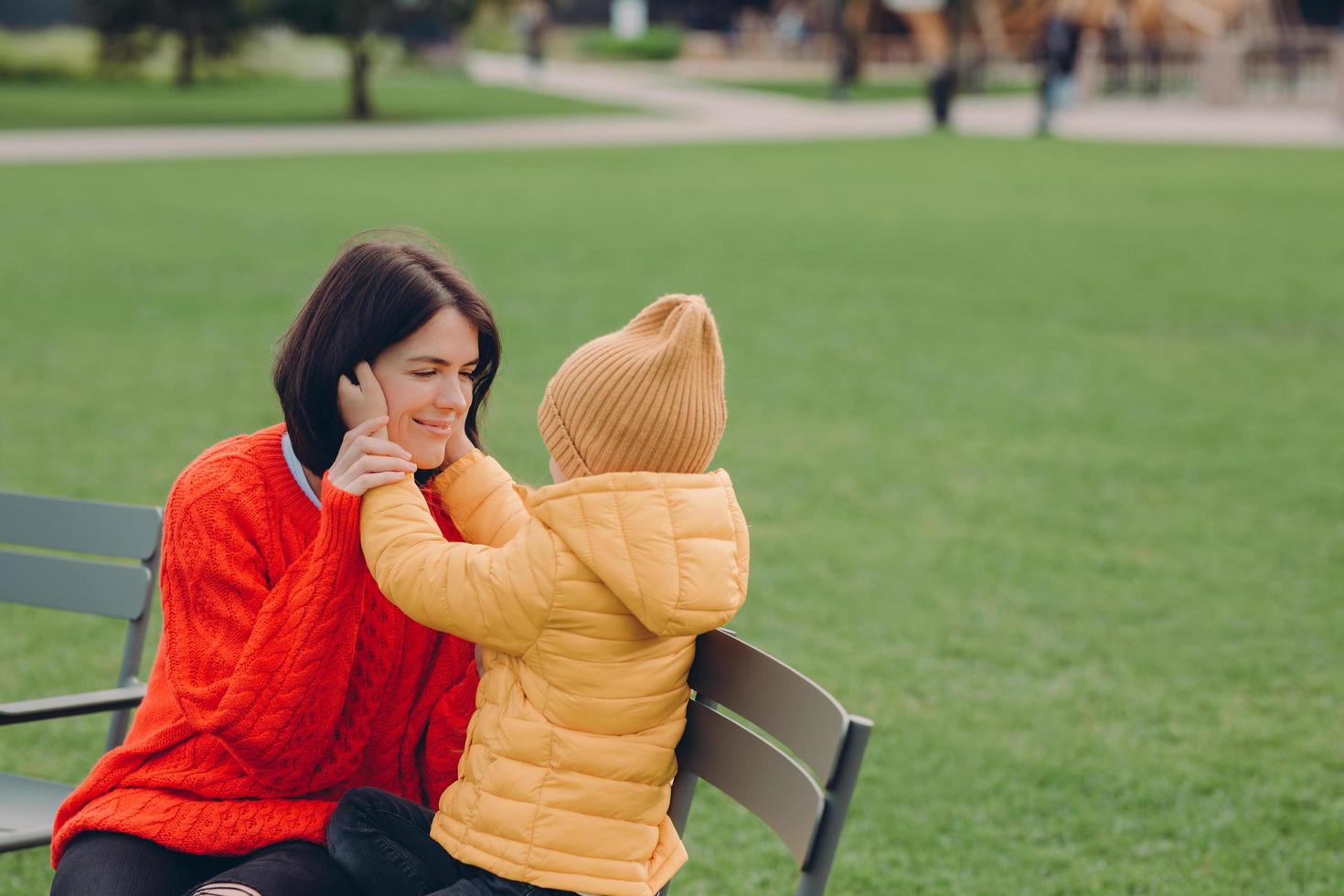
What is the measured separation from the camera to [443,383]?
7.97 feet

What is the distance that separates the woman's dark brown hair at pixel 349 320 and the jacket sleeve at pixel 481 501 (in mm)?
205

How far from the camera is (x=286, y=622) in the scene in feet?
7.60

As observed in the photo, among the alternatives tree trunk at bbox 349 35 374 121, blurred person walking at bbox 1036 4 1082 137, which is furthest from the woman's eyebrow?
tree trunk at bbox 349 35 374 121

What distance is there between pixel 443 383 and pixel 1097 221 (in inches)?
649

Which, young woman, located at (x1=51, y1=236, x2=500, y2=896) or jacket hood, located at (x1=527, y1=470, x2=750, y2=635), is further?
young woman, located at (x1=51, y1=236, x2=500, y2=896)

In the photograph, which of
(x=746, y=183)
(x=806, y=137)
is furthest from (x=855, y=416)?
(x=806, y=137)

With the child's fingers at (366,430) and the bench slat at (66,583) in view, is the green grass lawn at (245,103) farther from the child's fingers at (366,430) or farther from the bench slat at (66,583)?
the child's fingers at (366,430)

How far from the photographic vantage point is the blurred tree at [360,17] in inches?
1312

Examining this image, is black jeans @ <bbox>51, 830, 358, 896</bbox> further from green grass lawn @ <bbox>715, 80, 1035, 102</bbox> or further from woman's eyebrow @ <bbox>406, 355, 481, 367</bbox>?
green grass lawn @ <bbox>715, 80, 1035, 102</bbox>

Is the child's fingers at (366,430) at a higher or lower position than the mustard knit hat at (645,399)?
lower

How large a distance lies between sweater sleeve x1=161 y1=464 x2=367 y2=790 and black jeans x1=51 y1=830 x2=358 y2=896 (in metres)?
0.13

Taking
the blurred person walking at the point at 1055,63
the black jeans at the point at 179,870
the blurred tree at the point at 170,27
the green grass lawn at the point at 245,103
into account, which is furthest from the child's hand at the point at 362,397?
the blurred tree at the point at 170,27

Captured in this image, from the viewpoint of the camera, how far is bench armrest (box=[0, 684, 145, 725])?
2.96 meters

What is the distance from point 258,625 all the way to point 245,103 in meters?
37.5
